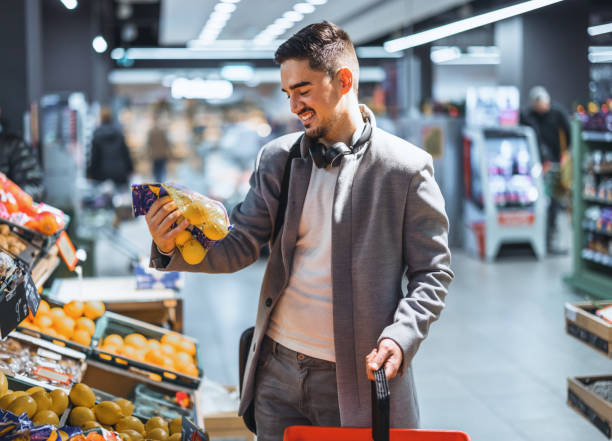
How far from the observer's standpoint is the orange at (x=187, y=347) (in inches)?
142

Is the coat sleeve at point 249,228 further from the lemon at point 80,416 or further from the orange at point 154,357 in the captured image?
the orange at point 154,357

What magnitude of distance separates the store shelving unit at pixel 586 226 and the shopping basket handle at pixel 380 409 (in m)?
6.01

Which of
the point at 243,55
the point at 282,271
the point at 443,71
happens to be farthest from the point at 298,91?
the point at 443,71

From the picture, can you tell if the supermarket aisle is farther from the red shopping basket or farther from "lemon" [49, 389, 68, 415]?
the red shopping basket

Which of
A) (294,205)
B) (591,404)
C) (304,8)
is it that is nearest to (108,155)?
(304,8)

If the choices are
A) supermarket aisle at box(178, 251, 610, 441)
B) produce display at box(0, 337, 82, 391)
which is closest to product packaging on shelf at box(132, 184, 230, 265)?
produce display at box(0, 337, 82, 391)

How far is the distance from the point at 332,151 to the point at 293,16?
1547cm

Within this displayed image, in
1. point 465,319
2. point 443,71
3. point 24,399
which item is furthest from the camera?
point 443,71

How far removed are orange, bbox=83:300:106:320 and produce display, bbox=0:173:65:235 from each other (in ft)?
1.79

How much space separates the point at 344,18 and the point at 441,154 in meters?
8.59

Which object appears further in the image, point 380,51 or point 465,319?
point 380,51

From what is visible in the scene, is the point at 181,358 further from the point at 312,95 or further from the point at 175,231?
the point at 312,95

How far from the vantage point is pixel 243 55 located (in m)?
26.3

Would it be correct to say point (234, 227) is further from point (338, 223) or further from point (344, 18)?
point (344, 18)
